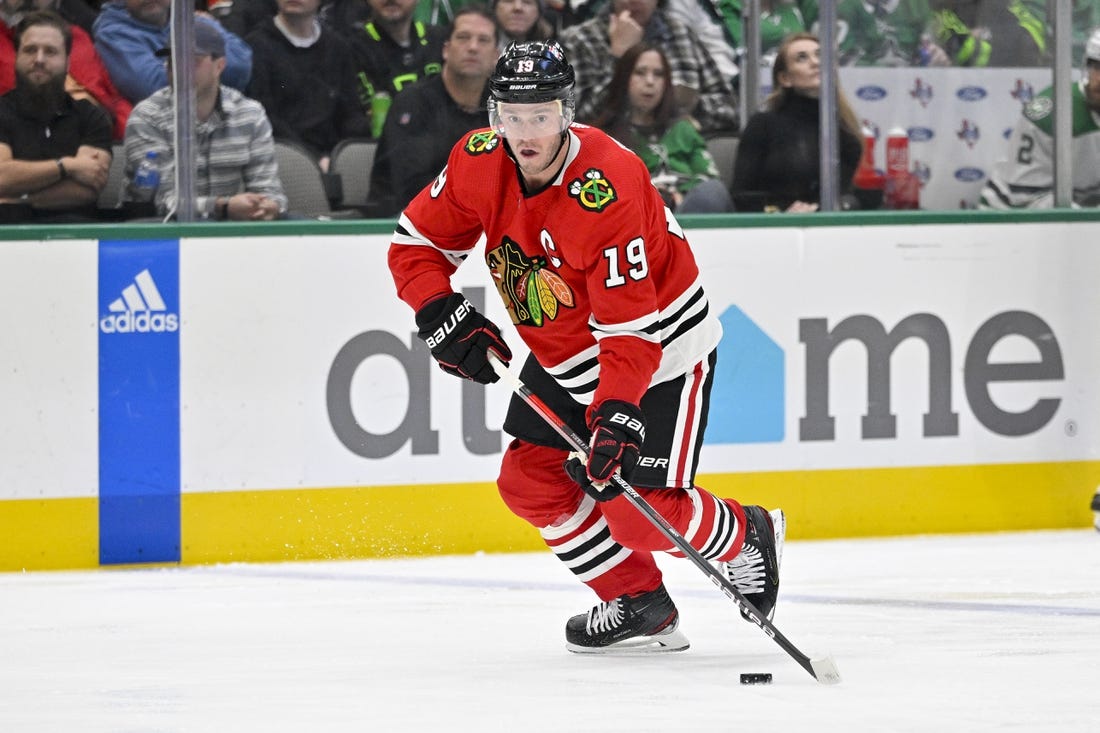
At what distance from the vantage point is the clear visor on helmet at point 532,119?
3016mm

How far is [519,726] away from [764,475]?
220 centimetres

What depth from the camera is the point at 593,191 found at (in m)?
3.05

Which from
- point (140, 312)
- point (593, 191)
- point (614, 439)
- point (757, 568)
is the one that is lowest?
point (757, 568)

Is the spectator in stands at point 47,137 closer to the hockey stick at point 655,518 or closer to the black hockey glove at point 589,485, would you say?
the hockey stick at point 655,518

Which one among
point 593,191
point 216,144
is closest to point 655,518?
point 593,191

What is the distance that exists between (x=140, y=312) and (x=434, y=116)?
3.28 feet

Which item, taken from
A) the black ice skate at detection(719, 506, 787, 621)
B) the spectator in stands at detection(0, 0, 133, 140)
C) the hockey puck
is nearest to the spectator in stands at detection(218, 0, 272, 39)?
the spectator in stands at detection(0, 0, 133, 140)

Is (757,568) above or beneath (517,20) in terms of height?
beneath

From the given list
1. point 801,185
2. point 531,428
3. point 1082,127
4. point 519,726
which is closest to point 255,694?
point 519,726

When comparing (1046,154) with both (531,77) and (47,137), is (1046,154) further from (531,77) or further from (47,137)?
(47,137)

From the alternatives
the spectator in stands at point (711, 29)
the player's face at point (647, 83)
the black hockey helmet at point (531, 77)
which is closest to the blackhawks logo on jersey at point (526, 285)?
the black hockey helmet at point (531, 77)

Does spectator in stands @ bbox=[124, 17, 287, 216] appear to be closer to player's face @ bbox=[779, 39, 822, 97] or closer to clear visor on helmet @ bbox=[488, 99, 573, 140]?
player's face @ bbox=[779, 39, 822, 97]

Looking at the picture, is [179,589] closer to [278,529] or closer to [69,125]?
[278,529]

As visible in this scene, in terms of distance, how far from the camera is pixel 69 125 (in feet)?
14.6
